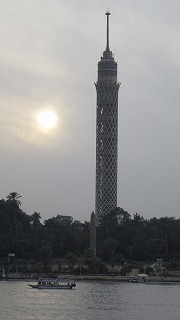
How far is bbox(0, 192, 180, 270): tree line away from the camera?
474 feet

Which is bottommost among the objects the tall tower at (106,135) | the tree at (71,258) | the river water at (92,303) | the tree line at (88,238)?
the river water at (92,303)

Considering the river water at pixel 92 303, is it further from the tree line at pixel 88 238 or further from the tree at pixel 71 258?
the tree line at pixel 88 238

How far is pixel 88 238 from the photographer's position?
151m

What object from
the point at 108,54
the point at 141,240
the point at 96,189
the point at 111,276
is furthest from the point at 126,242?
the point at 108,54

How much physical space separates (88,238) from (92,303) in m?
64.3

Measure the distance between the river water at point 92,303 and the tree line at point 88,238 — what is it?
26.7 metres

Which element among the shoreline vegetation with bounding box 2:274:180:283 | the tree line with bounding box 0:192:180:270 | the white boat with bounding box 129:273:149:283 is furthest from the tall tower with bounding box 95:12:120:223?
the white boat with bounding box 129:273:149:283

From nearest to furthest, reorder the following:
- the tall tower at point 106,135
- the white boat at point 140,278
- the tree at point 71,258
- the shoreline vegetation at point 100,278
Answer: the white boat at point 140,278 < the shoreline vegetation at point 100,278 < the tree at point 71,258 < the tall tower at point 106,135

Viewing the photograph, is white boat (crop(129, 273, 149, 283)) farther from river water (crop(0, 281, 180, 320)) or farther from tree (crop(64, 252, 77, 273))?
river water (crop(0, 281, 180, 320))

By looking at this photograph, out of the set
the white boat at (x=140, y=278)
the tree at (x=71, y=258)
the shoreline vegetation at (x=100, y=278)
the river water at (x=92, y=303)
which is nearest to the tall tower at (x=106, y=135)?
the tree at (x=71, y=258)

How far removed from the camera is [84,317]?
73312mm

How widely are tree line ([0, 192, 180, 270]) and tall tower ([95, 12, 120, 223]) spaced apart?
63.8ft

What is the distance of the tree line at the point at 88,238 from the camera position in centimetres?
14462

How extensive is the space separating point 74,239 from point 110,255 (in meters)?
7.01
